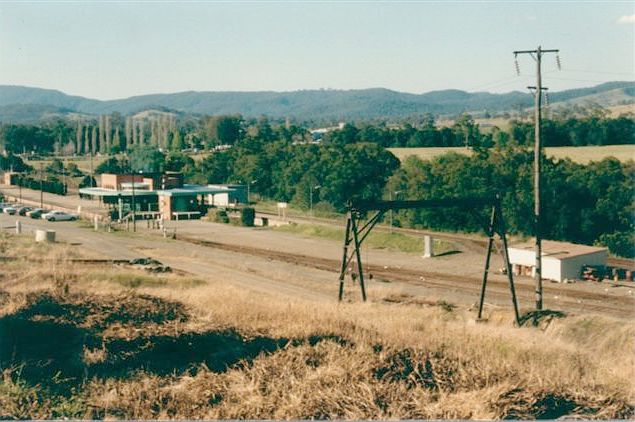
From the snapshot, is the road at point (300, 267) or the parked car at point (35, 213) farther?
the parked car at point (35, 213)

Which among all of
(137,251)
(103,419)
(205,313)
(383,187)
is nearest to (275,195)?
(383,187)

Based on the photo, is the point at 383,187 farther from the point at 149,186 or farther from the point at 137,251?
the point at 137,251

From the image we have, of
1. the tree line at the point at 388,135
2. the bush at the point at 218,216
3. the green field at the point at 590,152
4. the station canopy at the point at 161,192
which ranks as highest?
the tree line at the point at 388,135

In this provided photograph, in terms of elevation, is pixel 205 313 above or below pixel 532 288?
above

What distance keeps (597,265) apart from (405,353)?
3023 centimetres

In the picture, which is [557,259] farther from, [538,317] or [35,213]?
[35,213]

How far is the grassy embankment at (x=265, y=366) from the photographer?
34.7 feet

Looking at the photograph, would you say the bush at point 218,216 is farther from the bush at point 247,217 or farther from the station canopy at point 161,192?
the station canopy at point 161,192

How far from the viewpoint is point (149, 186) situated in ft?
253

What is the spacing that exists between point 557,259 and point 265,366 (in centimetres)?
2924

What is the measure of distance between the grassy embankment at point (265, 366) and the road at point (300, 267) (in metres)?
12.7

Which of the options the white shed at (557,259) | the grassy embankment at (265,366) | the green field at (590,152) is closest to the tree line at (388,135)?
the green field at (590,152)

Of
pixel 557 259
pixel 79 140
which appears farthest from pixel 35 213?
pixel 79 140

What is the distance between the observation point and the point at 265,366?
12.2 m
